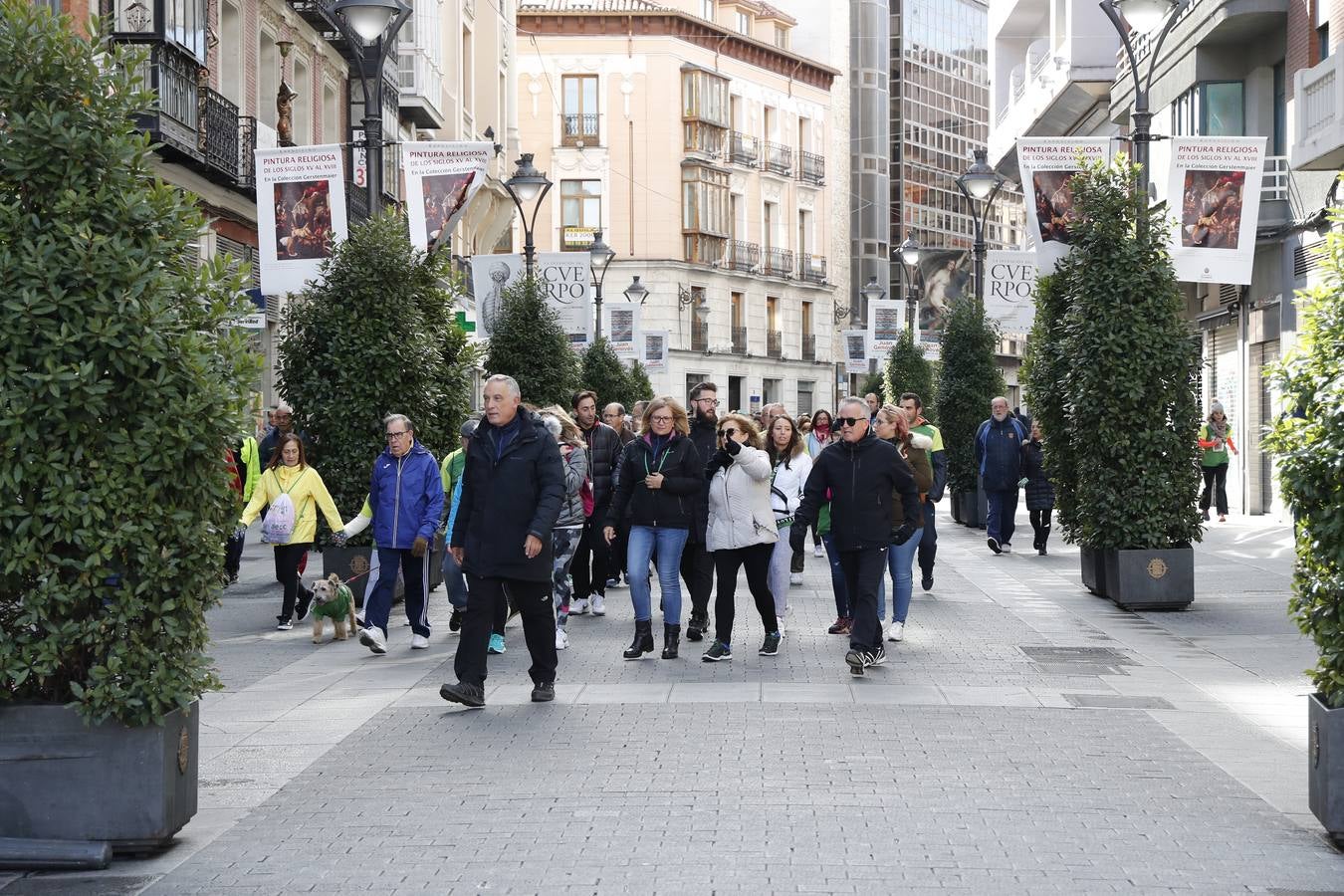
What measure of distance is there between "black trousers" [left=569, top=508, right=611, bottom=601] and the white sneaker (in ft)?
9.93

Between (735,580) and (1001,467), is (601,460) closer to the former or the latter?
(735,580)

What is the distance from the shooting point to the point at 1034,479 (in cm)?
2389

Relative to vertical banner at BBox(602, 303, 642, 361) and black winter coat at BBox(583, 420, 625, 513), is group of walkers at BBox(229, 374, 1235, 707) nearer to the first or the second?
black winter coat at BBox(583, 420, 625, 513)

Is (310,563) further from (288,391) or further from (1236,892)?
(1236,892)

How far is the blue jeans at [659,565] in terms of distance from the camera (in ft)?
42.7

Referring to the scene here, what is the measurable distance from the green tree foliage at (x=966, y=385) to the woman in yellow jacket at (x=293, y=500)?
1695cm

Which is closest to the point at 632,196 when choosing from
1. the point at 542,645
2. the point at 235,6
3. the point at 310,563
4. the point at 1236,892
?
the point at 235,6

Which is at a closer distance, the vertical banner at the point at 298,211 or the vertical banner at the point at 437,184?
the vertical banner at the point at 298,211

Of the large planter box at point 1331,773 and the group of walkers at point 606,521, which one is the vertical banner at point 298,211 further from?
the large planter box at point 1331,773

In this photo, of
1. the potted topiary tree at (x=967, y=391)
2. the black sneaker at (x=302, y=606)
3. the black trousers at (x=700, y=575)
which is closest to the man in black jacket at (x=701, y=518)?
the black trousers at (x=700, y=575)

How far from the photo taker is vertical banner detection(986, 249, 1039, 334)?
27734 mm

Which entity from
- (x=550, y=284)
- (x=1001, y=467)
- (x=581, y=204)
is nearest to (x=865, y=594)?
(x=1001, y=467)

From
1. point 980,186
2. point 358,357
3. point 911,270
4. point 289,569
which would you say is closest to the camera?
point 289,569

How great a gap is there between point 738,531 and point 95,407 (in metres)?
6.69
